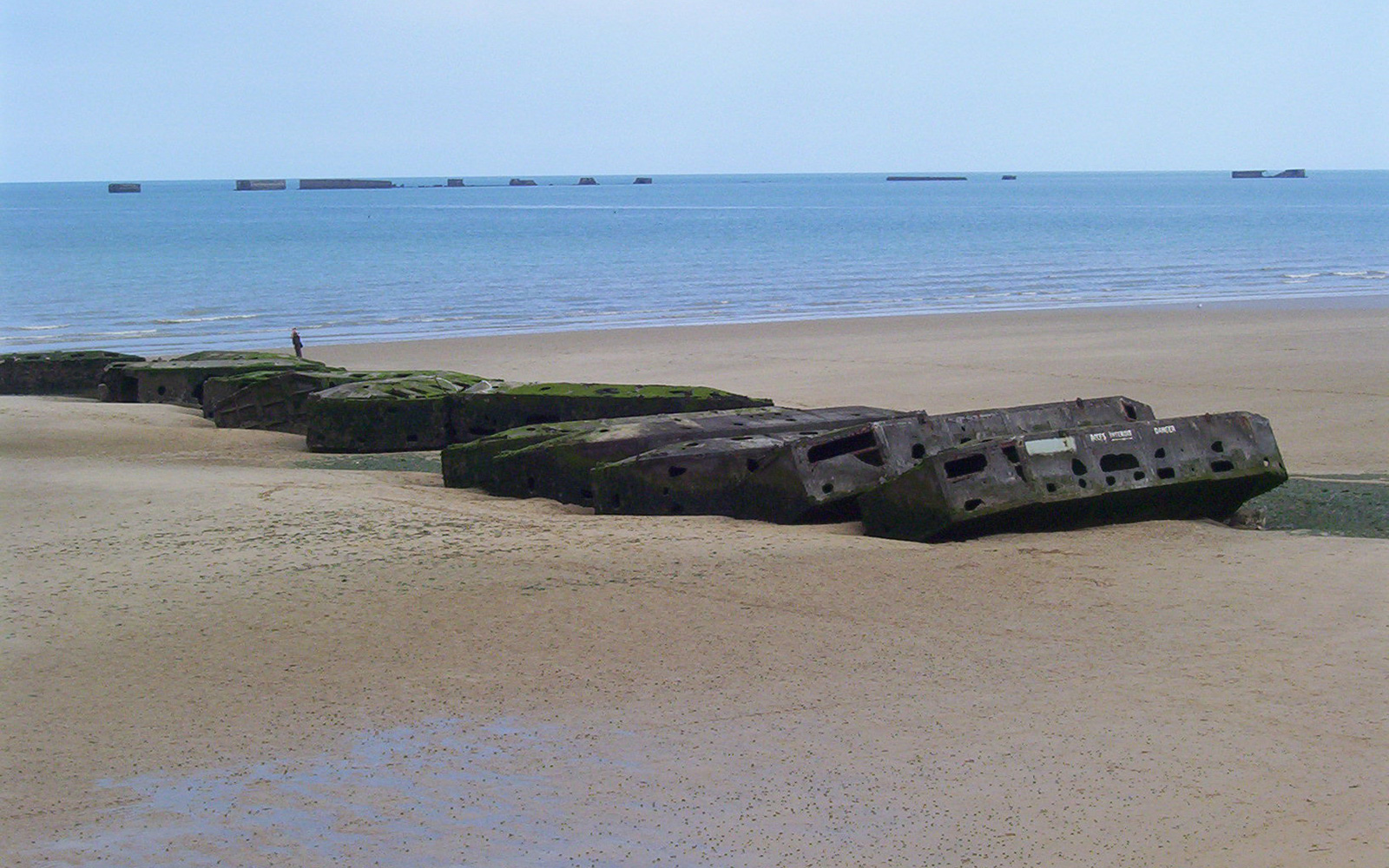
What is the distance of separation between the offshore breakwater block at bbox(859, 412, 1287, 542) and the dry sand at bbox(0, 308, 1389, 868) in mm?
240

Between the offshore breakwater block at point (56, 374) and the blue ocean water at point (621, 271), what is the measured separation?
781cm

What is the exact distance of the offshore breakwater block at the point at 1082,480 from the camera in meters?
9.70

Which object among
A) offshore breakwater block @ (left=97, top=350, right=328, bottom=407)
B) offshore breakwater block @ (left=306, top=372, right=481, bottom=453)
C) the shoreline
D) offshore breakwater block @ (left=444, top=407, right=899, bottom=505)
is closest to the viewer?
offshore breakwater block @ (left=444, top=407, right=899, bottom=505)

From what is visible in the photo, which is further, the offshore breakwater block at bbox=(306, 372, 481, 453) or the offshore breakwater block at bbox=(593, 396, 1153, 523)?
the offshore breakwater block at bbox=(306, 372, 481, 453)

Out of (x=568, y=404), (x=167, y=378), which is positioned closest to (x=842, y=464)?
(x=568, y=404)

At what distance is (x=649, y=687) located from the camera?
7.05 m

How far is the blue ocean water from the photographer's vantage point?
3353 cm

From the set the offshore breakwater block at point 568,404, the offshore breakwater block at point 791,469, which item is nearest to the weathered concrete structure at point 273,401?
the offshore breakwater block at point 568,404

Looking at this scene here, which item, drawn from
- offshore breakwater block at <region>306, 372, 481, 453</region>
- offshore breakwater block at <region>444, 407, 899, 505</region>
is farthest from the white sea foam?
offshore breakwater block at <region>444, 407, 899, 505</region>

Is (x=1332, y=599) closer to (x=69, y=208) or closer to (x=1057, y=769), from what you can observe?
(x=1057, y=769)

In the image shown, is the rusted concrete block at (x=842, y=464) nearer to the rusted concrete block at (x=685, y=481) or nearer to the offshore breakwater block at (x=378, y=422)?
the rusted concrete block at (x=685, y=481)

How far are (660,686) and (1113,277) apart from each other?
Result: 1479 inches

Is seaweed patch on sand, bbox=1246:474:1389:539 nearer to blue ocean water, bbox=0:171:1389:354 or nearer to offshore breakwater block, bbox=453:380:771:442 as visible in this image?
offshore breakwater block, bbox=453:380:771:442

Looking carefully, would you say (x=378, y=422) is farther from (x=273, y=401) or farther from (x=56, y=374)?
(x=56, y=374)
